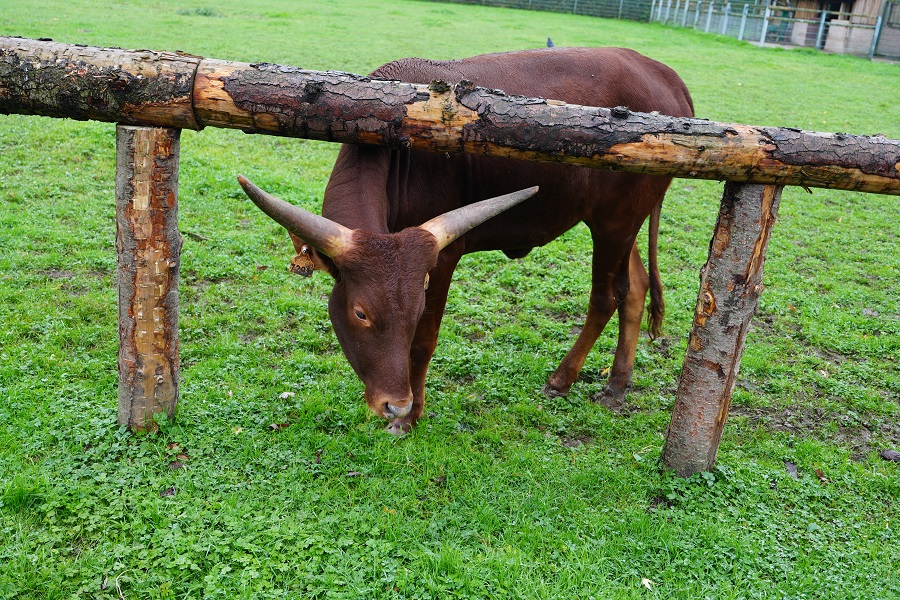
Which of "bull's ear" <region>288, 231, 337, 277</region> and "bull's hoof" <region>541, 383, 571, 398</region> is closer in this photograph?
"bull's ear" <region>288, 231, 337, 277</region>

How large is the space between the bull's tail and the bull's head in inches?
90.1

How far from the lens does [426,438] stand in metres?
5.03

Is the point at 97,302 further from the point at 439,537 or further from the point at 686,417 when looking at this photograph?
the point at 686,417

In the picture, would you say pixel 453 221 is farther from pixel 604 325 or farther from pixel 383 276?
pixel 604 325

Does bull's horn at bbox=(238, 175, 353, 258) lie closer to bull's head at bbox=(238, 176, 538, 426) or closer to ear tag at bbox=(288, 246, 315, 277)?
bull's head at bbox=(238, 176, 538, 426)

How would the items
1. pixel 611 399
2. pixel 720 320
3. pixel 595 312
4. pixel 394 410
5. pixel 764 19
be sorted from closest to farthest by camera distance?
1. pixel 394 410
2. pixel 720 320
3. pixel 611 399
4. pixel 595 312
5. pixel 764 19

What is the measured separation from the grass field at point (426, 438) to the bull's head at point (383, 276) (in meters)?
0.73

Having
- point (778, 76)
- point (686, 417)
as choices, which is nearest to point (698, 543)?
point (686, 417)

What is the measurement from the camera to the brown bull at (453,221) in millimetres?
4094

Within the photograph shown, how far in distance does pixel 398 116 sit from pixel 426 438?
7.17 ft

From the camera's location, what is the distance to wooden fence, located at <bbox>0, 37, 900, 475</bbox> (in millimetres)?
3922

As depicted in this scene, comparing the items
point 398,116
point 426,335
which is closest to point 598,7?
point 426,335

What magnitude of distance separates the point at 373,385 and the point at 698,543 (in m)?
2.02

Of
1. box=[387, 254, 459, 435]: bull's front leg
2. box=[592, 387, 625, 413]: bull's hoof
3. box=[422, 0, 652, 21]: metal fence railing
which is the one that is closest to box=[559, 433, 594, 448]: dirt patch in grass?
box=[592, 387, 625, 413]: bull's hoof
